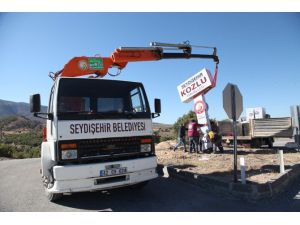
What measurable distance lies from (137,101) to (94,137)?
147cm

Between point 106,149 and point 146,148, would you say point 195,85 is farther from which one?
point 106,149

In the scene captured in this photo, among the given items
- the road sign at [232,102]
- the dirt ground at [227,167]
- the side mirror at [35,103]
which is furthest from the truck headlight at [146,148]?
the side mirror at [35,103]

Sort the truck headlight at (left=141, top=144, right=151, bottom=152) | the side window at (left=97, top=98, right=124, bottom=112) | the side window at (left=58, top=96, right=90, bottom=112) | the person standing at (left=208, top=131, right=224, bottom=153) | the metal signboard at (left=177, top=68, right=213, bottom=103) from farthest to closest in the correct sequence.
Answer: the metal signboard at (left=177, top=68, right=213, bottom=103) → the person standing at (left=208, top=131, right=224, bottom=153) → the truck headlight at (left=141, top=144, right=151, bottom=152) → the side window at (left=97, top=98, right=124, bottom=112) → the side window at (left=58, top=96, right=90, bottom=112)

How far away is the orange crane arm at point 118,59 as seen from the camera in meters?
8.93

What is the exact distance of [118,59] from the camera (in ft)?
30.7

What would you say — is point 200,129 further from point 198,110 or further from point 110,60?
point 110,60

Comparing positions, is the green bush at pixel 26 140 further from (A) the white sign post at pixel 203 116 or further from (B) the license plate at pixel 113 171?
(B) the license plate at pixel 113 171

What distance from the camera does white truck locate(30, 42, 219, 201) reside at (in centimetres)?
585

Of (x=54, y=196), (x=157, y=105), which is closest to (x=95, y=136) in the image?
(x=54, y=196)

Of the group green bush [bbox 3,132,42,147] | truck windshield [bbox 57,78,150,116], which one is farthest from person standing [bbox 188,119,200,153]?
green bush [bbox 3,132,42,147]

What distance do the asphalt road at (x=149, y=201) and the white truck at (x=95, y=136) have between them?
449 mm

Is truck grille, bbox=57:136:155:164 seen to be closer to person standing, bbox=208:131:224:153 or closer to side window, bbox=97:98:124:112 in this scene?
side window, bbox=97:98:124:112

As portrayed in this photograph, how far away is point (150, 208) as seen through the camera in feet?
19.7
